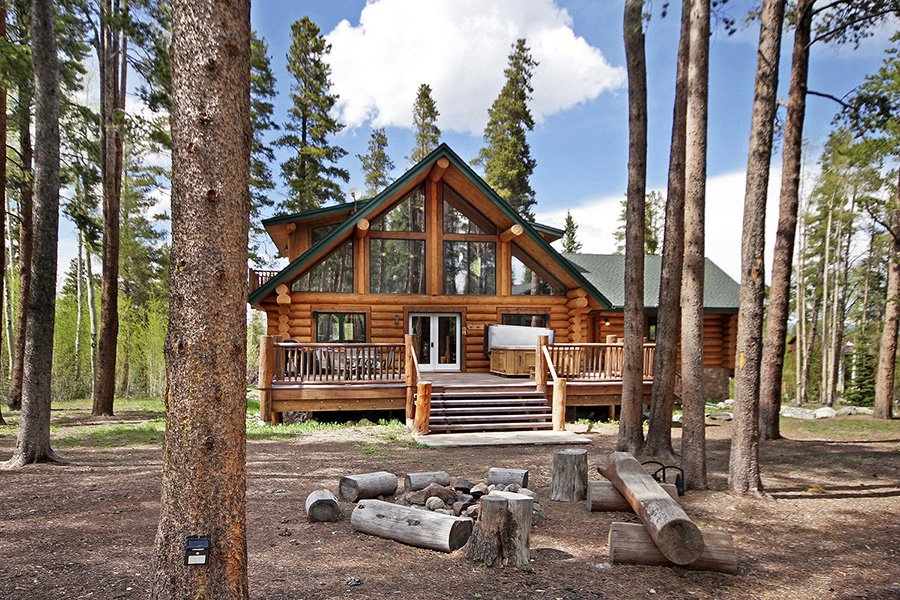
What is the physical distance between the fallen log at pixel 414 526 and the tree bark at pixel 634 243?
492cm

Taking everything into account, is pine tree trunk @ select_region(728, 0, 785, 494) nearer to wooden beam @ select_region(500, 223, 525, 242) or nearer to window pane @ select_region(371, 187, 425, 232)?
wooden beam @ select_region(500, 223, 525, 242)

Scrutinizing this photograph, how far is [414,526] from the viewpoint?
4660mm

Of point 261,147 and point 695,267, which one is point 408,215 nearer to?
point 695,267

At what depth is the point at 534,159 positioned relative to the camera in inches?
1237

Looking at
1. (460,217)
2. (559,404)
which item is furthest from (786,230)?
(460,217)

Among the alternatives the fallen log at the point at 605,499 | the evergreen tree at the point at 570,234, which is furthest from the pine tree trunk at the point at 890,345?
the evergreen tree at the point at 570,234

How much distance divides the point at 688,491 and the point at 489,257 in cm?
1038

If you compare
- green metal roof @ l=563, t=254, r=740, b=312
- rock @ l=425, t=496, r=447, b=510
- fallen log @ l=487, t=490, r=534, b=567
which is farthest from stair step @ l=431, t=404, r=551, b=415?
fallen log @ l=487, t=490, r=534, b=567

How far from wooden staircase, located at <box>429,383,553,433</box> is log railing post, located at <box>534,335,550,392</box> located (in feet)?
0.60

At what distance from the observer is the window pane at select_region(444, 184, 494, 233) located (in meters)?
15.8

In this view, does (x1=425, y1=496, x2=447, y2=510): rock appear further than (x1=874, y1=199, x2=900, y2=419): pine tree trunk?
No

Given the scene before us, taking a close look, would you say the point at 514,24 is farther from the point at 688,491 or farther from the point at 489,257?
the point at 688,491

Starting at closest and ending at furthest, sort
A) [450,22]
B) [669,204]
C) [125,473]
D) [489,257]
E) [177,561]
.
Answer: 1. [177,561]
2. [125,473]
3. [669,204]
4. [489,257]
5. [450,22]

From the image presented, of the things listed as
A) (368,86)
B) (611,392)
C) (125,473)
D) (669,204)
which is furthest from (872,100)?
(368,86)
